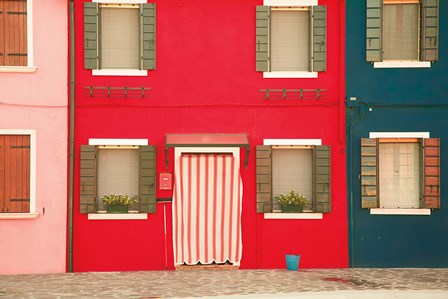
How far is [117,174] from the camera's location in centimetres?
1738

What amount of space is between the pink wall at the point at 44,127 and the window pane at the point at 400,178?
21.7 feet

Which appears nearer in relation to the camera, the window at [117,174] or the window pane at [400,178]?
the window at [117,174]

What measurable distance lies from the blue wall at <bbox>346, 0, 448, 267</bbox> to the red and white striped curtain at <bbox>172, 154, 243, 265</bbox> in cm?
243

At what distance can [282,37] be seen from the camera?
692 inches

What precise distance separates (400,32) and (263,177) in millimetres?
4204

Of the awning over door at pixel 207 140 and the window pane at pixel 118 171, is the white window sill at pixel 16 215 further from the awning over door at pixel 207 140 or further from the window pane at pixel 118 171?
the awning over door at pixel 207 140

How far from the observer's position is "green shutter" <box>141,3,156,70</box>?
17.2 meters

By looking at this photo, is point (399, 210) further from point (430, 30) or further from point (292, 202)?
point (430, 30)

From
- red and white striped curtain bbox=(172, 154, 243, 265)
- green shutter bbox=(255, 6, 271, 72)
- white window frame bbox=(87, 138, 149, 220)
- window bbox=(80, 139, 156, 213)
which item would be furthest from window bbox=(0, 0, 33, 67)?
green shutter bbox=(255, 6, 271, 72)

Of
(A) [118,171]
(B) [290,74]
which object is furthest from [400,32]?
(A) [118,171]

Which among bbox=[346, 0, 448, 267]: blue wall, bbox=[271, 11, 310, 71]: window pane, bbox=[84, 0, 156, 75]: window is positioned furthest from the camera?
bbox=[271, 11, 310, 71]: window pane

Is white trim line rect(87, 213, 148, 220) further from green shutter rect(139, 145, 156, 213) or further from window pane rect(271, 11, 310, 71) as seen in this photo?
window pane rect(271, 11, 310, 71)

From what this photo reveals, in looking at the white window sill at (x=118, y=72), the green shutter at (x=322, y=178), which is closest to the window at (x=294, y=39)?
the green shutter at (x=322, y=178)

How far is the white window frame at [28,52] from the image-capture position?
16969 millimetres
